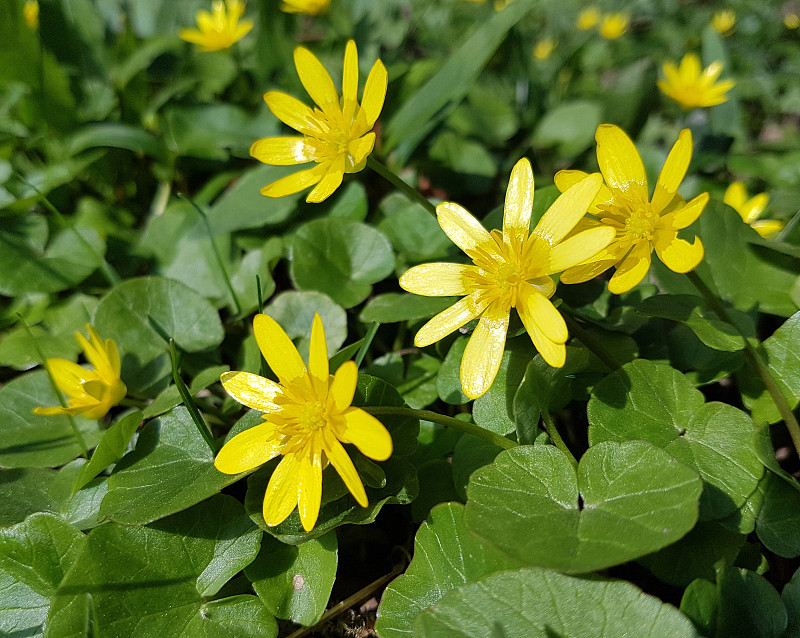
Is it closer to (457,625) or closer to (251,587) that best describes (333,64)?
(251,587)

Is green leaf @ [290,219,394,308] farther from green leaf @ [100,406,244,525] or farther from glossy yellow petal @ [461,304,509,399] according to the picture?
glossy yellow petal @ [461,304,509,399]

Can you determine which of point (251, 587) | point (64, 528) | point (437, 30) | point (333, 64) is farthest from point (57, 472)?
point (437, 30)

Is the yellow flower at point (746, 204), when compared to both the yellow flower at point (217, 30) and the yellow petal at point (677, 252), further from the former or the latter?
the yellow flower at point (217, 30)

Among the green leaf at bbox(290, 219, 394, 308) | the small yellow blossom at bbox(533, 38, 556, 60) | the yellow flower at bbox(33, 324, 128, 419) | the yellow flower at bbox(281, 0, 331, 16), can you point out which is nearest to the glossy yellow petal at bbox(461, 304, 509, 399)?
the green leaf at bbox(290, 219, 394, 308)

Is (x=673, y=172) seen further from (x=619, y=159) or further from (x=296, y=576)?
(x=296, y=576)

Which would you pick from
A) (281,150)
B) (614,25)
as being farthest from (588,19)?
(281,150)

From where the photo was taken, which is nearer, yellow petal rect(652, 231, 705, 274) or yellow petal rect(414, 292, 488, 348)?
yellow petal rect(652, 231, 705, 274)
